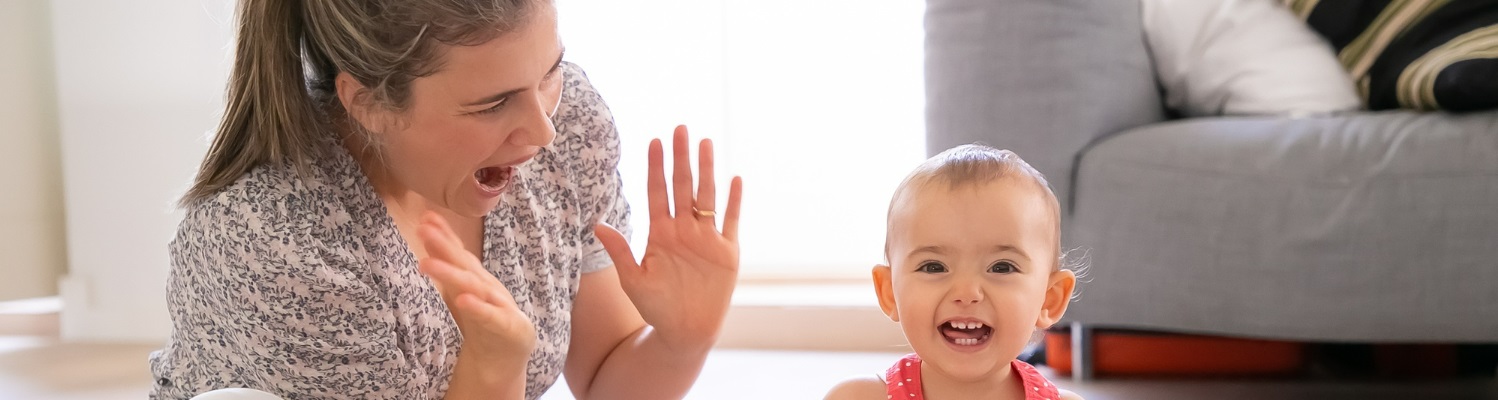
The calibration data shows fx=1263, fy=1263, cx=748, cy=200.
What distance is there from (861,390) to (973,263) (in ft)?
0.57

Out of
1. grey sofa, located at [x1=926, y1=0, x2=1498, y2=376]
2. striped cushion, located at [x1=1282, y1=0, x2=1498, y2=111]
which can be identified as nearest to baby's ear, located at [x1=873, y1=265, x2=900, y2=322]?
grey sofa, located at [x1=926, y1=0, x2=1498, y2=376]

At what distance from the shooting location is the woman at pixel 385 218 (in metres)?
1.08

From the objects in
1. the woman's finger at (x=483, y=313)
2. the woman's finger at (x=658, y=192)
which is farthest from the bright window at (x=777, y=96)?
the woman's finger at (x=483, y=313)

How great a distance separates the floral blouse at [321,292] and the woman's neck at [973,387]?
0.44 meters

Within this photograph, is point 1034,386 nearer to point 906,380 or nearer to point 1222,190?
point 906,380

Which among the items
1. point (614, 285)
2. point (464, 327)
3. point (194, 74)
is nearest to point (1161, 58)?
point (614, 285)

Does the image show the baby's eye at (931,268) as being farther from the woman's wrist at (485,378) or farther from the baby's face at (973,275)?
the woman's wrist at (485,378)

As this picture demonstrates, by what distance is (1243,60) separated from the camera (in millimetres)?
1918

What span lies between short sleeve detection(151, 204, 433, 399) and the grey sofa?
96 cm

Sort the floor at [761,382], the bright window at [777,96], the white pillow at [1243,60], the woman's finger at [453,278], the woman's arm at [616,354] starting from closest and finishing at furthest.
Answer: the woman's finger at [453,278] → the woman's arm at [616,354] → the white pillow at [1243,60] → the floor at [761,382] → the bright window at [777,96]

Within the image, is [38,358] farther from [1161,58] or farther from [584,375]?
[1161,58]

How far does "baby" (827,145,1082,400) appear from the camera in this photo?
1036mm

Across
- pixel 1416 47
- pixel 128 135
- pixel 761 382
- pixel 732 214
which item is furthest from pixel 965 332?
pixel 128 135

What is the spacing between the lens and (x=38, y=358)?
282 cm
